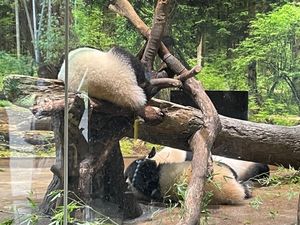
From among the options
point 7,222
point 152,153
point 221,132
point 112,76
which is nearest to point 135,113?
point 112,76

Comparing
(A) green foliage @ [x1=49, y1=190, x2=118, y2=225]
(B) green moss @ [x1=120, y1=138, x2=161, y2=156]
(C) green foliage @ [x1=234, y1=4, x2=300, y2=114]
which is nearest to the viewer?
(A) green foliage @ [x1=49, y1=190, x2=118, y2=225]

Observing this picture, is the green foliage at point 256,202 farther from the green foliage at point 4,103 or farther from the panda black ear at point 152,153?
the green foliage at point 4,103

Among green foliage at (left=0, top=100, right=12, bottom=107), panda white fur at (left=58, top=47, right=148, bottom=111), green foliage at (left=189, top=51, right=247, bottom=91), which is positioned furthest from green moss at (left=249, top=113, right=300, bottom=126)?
green foliage at (left=0, top=100, right=12, bottom=107)

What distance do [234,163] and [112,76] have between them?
76 cm

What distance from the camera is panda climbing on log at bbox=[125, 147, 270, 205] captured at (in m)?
Answer: 1.80

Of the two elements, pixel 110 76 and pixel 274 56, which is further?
pixel 274 56

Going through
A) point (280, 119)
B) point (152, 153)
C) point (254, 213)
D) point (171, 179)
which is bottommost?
point (254, 213)

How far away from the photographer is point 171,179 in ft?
6.25

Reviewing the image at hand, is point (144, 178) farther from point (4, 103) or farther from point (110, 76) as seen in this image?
point (4, 103)

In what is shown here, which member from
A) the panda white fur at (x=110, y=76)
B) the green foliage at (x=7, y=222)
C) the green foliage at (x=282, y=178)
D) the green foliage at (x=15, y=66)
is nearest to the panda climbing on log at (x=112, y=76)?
the panda white fur at (x=110, y=76)

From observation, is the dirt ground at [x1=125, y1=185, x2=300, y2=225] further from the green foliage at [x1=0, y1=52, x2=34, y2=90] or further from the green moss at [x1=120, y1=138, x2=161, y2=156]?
the green foliage at [x1=0, y1=52, x2=34, y2=90]

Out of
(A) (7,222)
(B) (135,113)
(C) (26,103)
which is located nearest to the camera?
(A) (7,222)

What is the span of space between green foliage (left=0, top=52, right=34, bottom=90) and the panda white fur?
110 mm

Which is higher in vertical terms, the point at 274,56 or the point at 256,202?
the point at 274,56
